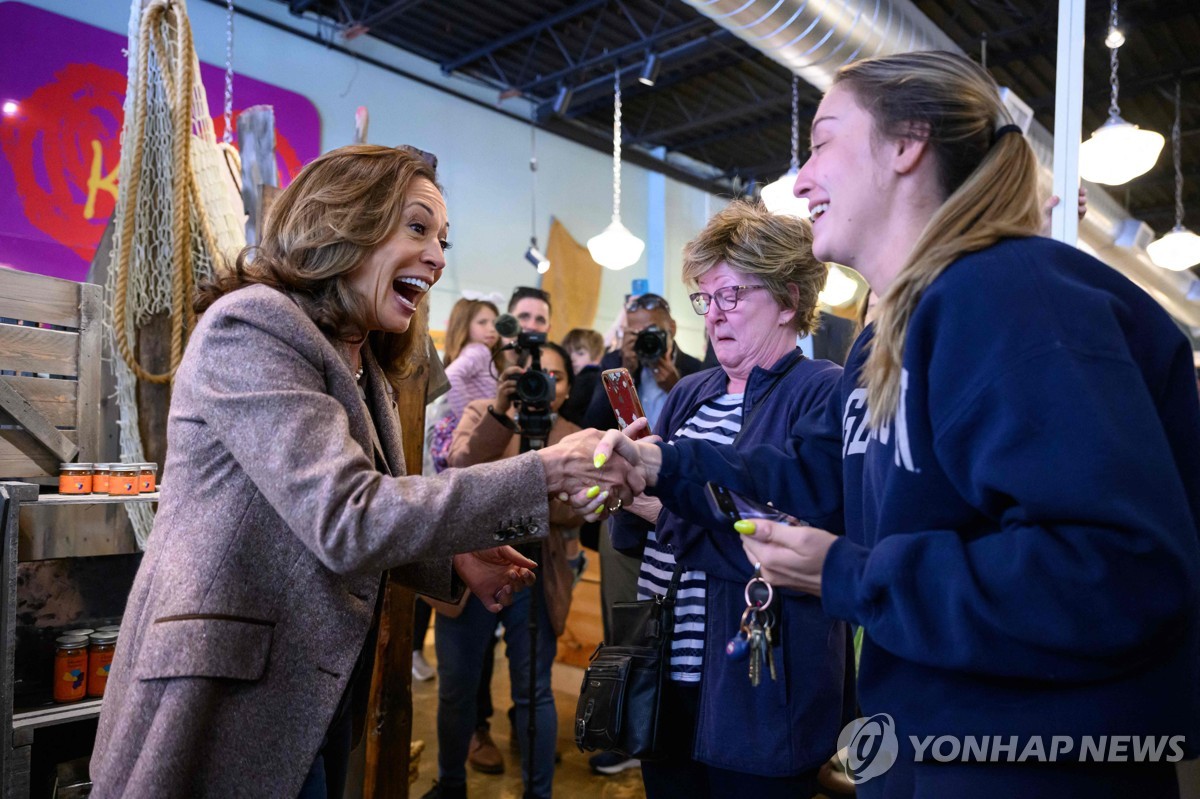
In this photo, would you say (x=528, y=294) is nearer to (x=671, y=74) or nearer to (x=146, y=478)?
(x=146, y=478)

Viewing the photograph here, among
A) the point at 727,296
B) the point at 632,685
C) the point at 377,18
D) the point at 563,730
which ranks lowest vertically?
the point at 563,730

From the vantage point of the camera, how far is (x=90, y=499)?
1896 mm

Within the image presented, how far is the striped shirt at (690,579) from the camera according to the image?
1526 millimetres

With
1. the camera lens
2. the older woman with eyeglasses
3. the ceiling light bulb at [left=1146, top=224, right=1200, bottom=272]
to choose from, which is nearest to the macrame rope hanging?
the camera lens

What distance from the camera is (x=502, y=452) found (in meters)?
2.73

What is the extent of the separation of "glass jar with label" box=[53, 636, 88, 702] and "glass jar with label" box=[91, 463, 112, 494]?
35cm

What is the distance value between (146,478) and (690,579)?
1442 mm

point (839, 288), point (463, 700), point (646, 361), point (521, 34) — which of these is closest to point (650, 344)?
point (646, 361)

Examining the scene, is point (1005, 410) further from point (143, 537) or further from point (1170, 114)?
point (1170, 114)

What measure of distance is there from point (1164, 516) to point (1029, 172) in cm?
45

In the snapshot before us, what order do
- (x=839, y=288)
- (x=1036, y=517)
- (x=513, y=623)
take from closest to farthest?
(x=1036, y=517)
(x=513, y=623)
(x=839, y=288)

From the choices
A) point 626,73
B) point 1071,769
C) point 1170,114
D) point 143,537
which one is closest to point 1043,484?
point 1071,769

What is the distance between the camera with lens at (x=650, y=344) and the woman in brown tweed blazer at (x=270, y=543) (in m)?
1.56

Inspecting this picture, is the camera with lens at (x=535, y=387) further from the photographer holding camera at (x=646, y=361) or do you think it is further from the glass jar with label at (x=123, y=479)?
the glass jar with label at (x=123, y=479)
